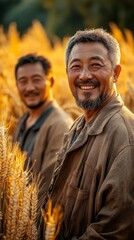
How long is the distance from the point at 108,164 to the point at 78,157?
27 centimetres

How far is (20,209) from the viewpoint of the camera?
266 centimetres

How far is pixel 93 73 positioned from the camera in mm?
3127

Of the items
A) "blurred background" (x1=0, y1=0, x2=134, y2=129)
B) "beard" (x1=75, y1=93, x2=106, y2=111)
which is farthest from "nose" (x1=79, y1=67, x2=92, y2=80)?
"blurred background" (x1=0, y1=0, x2=134, y2=129)

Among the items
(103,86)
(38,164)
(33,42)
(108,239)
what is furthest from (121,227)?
(33,42)

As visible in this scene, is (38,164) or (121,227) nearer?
(121,227)

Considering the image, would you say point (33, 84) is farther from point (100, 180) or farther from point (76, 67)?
point (100, 180)

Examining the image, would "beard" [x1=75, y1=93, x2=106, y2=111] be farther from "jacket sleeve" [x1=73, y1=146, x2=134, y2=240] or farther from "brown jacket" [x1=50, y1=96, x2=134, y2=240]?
"jacket sleeve" [x1=73, y1=146, x2=134, y2=240]

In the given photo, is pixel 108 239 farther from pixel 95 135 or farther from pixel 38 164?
pixel 38 164

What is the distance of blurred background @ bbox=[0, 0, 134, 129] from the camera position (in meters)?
6.03

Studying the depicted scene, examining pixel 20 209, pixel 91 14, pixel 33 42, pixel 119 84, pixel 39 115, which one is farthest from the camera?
pixel 91 14

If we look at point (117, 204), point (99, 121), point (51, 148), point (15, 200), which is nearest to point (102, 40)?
point (99, 121)

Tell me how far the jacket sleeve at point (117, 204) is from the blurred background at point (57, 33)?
1.14m

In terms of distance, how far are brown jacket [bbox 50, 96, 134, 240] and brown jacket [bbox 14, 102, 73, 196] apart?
126 cm

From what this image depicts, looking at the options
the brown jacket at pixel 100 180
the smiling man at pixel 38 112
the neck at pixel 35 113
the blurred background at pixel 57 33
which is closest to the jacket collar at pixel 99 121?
the brown jacket at pixel 100 180
